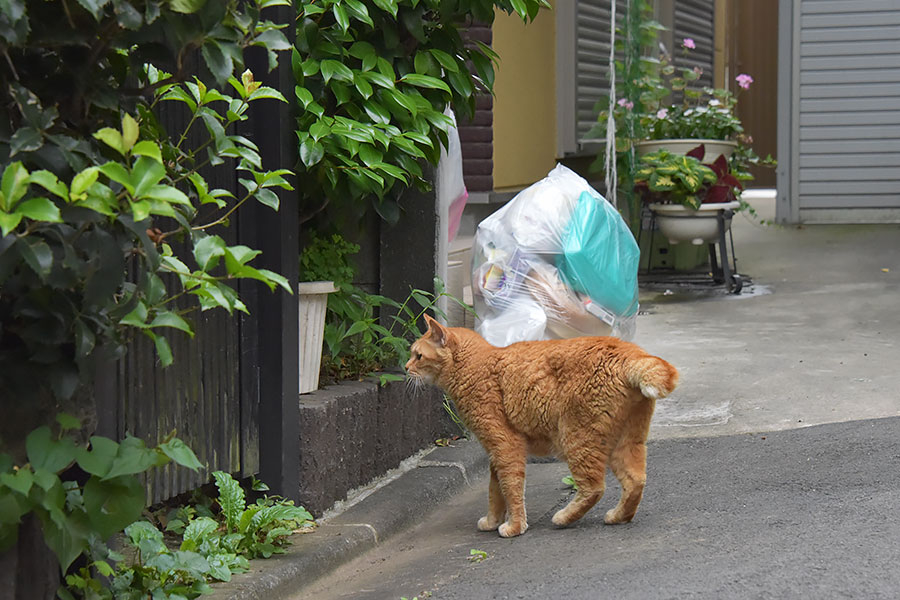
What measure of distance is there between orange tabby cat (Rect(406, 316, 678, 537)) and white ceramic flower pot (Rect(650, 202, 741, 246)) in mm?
5483

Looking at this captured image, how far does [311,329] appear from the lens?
430 cm

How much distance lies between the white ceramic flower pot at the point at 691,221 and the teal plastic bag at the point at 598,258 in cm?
366

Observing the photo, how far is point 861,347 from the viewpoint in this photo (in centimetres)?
706

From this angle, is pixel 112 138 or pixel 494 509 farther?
pixel 494 509

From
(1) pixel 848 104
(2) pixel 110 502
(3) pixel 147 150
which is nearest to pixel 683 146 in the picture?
(1) pixel 848 104

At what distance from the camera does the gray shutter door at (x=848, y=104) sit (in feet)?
39.4

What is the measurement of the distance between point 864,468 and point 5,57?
3.59m

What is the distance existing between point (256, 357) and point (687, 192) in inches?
238

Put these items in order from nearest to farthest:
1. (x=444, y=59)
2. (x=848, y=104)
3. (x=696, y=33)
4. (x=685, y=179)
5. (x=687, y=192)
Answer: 1. (x=444, y=59)
2. (x=685, y=179)
3. (x=687, y=192)
4. (x=848, y=104)
5. (x=696, y=33)

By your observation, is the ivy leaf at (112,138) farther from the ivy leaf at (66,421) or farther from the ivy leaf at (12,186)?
the ivy leaf at (66,421)

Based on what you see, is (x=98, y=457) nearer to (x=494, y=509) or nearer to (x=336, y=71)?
(x=494, y=509)

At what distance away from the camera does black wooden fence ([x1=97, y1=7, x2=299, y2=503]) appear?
12.0ft

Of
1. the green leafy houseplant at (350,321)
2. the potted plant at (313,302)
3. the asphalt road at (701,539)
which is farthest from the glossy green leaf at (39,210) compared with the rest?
the green leafy houseplant at (350,321)

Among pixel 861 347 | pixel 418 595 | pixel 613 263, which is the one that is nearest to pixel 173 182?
pixel 418 595
